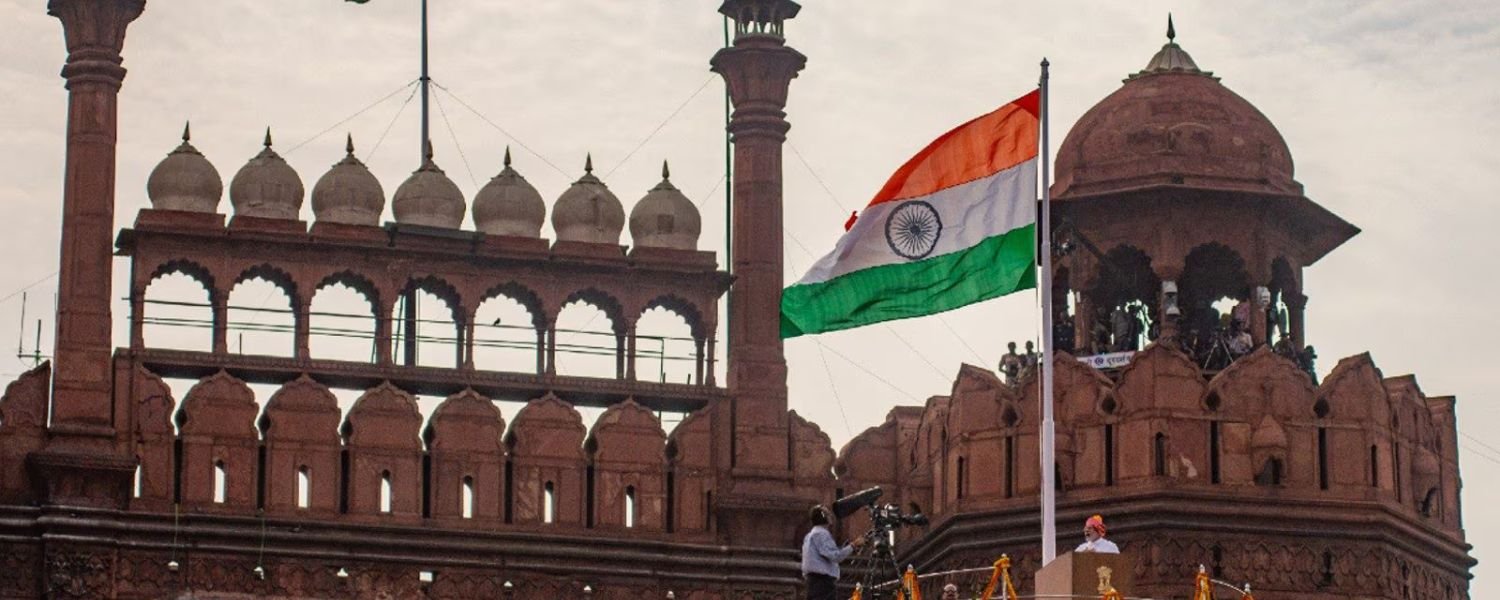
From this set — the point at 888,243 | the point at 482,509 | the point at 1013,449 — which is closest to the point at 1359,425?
the point at 1013,449

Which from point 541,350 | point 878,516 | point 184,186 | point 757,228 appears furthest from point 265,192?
point 878,516

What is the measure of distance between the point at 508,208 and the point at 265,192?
8.83ft

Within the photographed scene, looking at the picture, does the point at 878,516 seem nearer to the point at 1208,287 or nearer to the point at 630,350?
the point at 630,350

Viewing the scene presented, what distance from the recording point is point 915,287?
4212 centimetres

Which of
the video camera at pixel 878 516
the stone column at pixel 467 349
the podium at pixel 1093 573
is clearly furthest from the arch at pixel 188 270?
the podium at pixel 1093 573

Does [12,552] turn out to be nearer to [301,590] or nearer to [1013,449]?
[301,590]

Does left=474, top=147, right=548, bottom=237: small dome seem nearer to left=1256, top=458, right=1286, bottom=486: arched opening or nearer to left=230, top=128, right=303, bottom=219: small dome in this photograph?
left=230, top=128, right=303, bottom=219: small dome

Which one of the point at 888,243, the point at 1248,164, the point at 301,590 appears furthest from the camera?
the point at 1248,164

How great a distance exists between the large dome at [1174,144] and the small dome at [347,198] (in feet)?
25.4

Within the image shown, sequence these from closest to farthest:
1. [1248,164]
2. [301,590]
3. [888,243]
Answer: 1. [888,243]
2. [301,590]
3. [1248,164]

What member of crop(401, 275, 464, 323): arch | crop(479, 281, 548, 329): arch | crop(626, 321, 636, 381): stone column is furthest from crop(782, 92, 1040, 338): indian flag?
crop(401, 275, 464, 323): arch

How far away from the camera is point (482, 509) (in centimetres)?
4597

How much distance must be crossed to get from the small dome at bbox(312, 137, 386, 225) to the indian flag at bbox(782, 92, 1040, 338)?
239 inches

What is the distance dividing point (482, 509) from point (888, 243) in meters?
6.29
